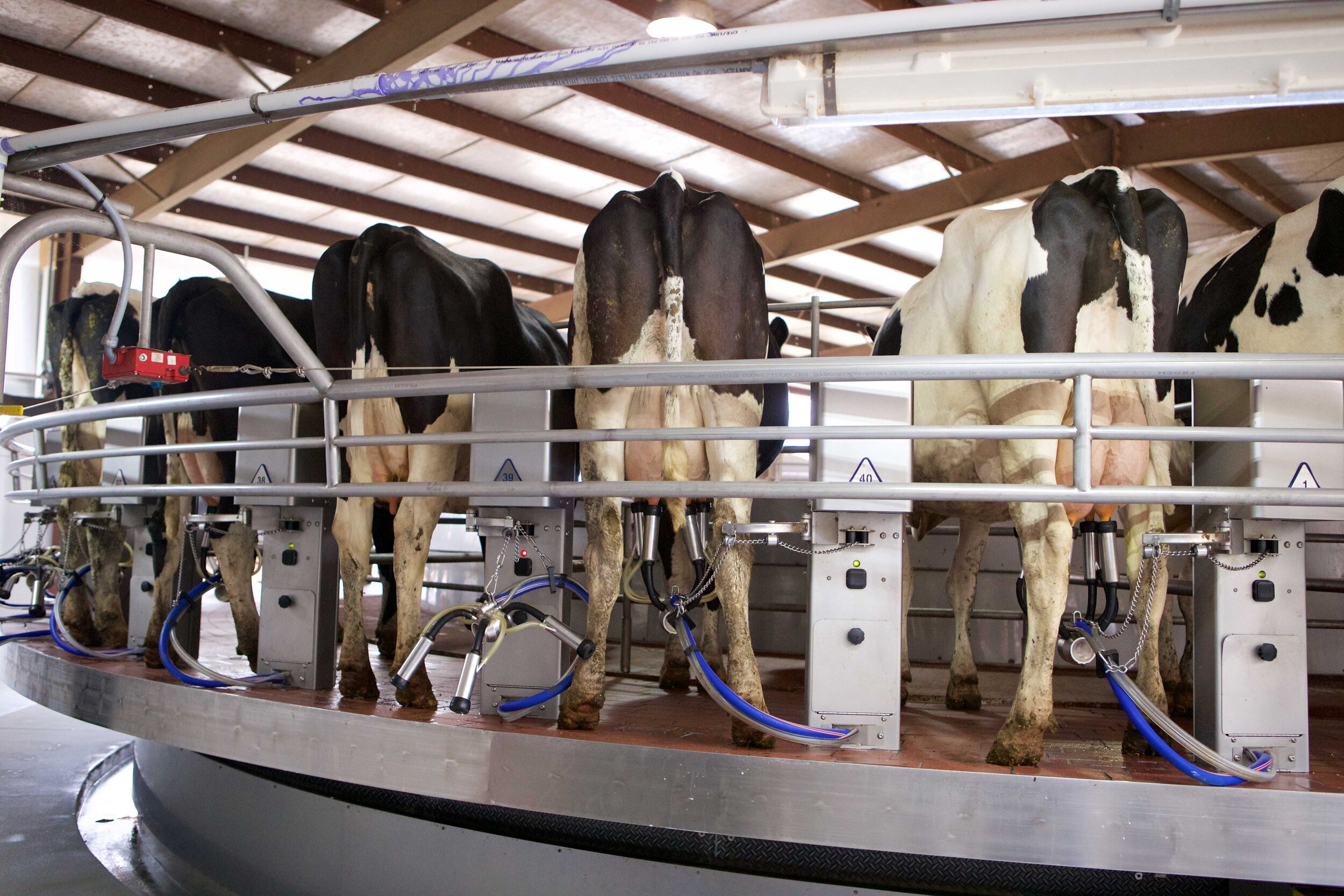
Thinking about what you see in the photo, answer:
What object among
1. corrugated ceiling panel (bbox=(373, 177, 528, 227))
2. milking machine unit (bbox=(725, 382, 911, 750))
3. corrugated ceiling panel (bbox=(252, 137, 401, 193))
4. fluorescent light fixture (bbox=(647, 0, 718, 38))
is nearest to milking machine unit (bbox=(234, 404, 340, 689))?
milking machine unit (bbox=(725, 382, 911, 750))

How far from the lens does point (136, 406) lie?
3.74m

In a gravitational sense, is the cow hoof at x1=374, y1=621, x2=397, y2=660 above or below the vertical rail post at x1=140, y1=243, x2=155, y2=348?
below

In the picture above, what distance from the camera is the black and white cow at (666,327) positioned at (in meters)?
3.34

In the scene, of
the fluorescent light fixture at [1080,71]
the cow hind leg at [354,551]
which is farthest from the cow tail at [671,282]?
the cow hind leg at [354,551]

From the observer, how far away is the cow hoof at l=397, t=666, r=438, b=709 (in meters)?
3.45

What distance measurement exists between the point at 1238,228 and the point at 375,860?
36.5 feet

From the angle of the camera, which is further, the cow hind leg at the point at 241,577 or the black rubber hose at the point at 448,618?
the cow hind leg at the point at 241,577

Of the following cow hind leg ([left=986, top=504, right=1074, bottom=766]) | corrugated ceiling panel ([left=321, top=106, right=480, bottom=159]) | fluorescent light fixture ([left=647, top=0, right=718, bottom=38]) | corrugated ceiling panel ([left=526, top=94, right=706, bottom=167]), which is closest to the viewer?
cow hind leg ([left=986, top=504, right=1074, bottom=766])

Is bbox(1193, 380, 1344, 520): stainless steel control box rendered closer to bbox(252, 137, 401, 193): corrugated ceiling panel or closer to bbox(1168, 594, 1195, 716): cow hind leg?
bbox(1168, 594, 1195, 716): cow hind leg

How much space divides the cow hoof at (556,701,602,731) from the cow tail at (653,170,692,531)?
2.59 feet

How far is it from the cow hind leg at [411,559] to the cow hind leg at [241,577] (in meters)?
0.97

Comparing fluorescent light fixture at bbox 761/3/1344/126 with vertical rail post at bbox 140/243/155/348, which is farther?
vertical rail post at bbox 140/243/155/348

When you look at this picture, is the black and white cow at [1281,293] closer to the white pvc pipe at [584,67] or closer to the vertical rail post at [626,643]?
the white pvc pipe at [584,67]

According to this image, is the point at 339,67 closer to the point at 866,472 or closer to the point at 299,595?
the point at 299,595
